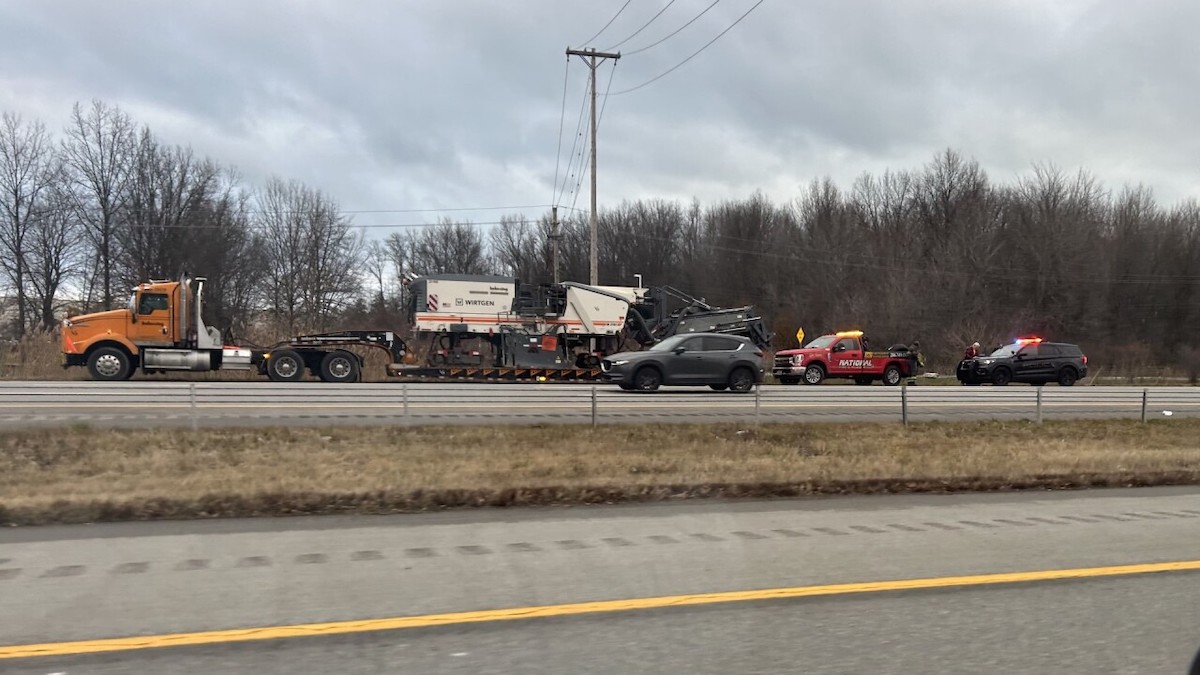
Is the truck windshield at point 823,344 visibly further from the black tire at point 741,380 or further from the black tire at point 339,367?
the black tire at point 339,367

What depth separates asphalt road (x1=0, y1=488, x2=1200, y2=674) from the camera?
4004 millimetres

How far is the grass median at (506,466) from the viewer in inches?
317

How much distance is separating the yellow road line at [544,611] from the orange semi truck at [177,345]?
21.3m

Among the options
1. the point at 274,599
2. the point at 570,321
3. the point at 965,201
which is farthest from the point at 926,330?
the point at 274,599

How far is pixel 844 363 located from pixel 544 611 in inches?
1044

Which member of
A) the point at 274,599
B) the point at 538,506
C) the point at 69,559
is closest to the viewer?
the point at 274,599

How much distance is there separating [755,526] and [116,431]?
9866mm


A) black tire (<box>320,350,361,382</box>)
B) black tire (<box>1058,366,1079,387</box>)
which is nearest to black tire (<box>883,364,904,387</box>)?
black tire (<box>1058,366,1079,387</box>)

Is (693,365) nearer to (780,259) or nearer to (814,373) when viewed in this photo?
(814,373)

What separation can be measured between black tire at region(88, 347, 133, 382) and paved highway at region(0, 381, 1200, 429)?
6951mm

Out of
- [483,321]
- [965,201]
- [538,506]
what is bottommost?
[538,506]

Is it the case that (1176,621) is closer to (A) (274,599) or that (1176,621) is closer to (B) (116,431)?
(A) (274,599)

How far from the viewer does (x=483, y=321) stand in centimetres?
2645

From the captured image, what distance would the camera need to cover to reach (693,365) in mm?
20219
